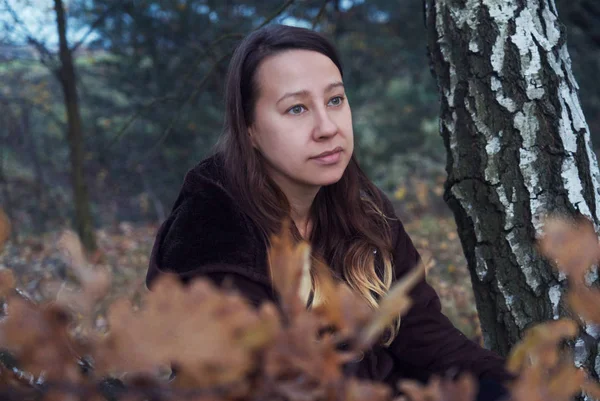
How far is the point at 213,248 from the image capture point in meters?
1.73

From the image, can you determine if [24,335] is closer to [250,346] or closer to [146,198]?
[250,346]

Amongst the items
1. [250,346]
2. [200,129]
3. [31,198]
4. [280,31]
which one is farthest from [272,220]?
[31,198]

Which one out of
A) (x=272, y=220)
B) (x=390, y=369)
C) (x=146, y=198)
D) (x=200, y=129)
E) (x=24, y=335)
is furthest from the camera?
(x=146, y=198)

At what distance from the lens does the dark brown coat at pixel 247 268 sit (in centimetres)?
173

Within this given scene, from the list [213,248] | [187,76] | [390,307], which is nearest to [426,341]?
[213,248]

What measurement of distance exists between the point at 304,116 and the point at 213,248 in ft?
1.53

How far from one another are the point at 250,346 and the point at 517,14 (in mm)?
1637

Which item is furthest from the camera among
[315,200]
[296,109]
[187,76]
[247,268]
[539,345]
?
[187,76]

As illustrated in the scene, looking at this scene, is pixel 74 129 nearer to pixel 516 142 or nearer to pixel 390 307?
pixel 516 142

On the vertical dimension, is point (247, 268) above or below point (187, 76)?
below

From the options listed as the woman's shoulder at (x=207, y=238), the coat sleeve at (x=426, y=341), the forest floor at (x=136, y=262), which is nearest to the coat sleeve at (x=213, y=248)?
the woman's shoulder at (x=207, y=238)

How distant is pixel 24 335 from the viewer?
58 centimetres

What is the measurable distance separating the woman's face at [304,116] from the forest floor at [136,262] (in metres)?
1.70

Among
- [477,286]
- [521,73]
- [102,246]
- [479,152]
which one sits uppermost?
[521,73]
